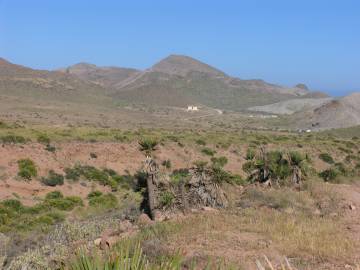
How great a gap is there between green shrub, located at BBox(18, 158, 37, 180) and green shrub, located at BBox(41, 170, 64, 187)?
2.19ft

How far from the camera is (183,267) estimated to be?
989cm

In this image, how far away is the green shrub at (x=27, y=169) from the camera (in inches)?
1120

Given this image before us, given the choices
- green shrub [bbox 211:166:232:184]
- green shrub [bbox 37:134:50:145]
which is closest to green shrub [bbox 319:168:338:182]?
green shrub [bbox 211:166:232:184]

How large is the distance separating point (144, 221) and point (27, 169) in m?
16.6

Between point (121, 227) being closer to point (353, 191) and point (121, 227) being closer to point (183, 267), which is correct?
point (183, 267)

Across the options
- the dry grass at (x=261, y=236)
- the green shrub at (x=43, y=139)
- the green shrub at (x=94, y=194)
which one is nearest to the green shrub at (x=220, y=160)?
the green shrub at (x=43, y=139)

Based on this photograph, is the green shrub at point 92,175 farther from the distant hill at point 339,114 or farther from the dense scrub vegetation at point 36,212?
the distant hill at point 339,114

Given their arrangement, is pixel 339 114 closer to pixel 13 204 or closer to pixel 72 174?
pixel 72 174

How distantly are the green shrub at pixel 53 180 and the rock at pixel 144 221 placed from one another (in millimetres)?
15031

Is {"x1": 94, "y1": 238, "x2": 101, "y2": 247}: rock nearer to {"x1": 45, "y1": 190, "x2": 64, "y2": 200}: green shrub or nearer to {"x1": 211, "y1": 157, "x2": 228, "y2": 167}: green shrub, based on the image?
{"x1": 45, "y1": 190, "x2": 64, "y2": 200}: green shrub

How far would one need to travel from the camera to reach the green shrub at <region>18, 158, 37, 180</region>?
28.4 meters

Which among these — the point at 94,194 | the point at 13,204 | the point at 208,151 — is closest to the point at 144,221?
the point at 13,204

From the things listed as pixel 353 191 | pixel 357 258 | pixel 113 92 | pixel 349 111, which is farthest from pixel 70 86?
pixel 357 258

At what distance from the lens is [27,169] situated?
94.9 ft
